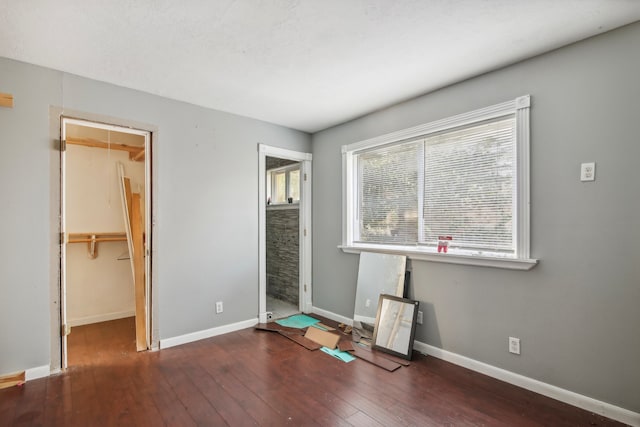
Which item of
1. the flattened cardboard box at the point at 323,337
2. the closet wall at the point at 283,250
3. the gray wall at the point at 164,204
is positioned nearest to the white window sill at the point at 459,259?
the flattened cardboard box at the point at 323,337

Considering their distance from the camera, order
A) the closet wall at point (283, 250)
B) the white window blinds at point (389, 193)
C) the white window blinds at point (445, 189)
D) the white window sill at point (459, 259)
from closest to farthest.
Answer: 1. the white window sill at point (459, 259)
2. the white window blinds at point (445, 189)
3. the white window blinds at point (389, 193)
4. the closet wall at point (283, 250)

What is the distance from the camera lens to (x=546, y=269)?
2342 millimetres

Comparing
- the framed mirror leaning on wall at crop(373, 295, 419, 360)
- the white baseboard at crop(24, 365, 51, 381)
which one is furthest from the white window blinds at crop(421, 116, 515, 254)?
the white baseboard at crop(24, 365, 51, 381)

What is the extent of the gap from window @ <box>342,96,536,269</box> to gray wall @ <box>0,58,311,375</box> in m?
1.24

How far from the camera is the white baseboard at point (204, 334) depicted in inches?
126

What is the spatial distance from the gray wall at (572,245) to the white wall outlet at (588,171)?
26 mm

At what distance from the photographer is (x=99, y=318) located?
403cm

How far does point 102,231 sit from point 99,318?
1115 millimetres

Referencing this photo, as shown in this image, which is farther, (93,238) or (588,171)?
(93,238)

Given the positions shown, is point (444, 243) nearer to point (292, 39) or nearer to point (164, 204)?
point (292, 39)

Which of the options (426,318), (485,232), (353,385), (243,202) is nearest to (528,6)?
(485,232)

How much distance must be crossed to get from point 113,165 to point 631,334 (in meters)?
5.37

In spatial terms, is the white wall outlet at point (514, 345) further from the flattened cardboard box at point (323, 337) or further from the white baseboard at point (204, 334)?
the white baseboard at point (204, 334)

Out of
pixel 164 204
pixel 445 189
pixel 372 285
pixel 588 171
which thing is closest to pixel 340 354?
pixel 372 285
